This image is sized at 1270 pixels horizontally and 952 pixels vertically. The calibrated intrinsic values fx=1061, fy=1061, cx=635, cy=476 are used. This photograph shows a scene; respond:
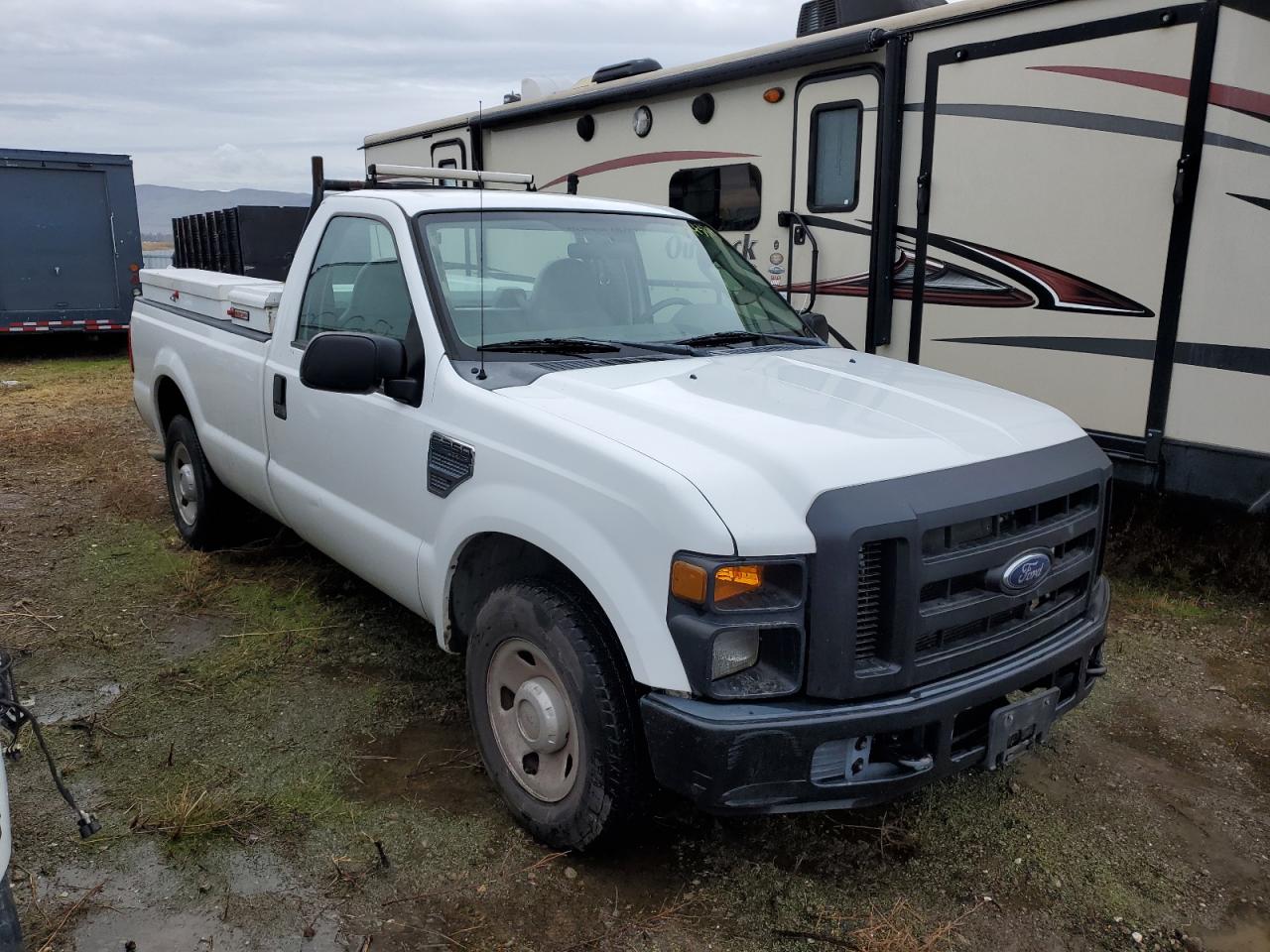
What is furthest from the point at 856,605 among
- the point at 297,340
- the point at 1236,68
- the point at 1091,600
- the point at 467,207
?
the point at 1236,68

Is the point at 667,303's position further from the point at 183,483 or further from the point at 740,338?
the point at 183,483

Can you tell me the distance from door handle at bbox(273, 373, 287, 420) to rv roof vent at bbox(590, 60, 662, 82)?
426 cm

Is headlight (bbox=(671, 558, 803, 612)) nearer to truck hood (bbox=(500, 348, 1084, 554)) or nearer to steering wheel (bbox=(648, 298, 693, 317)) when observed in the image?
truck hood (bbox=(500, 348, 1084, 554))

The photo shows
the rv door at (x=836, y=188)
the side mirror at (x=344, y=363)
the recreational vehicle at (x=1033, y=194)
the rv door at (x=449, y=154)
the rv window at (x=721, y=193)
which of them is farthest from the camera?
the rv door at (x=449, y=154)

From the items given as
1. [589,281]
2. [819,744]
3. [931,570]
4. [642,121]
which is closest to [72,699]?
[589,281]

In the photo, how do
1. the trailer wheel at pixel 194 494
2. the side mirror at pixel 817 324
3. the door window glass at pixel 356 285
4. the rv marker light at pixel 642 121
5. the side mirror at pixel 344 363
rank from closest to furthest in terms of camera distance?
1. the side mirror at pixel 344 363
2. the door window glass at pixel 356 285
3. the side mirror at pixel 817 324
4. the trailer wheel at pixel 194 494
5. the rv marker light at pixel 642 121

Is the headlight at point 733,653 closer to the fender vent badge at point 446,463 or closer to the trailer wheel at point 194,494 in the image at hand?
the fender vent badge at point 446,463

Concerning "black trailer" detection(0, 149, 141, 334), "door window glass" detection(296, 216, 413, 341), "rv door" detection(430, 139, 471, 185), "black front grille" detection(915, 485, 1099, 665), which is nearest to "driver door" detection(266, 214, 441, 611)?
"door window glass" detection(296, 216, 413, 341)

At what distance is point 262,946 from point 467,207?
254 cm

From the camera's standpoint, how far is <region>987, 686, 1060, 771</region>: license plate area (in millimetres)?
2824

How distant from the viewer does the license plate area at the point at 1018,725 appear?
2.82 meters

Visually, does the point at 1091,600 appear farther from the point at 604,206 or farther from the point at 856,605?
the point at 604,206

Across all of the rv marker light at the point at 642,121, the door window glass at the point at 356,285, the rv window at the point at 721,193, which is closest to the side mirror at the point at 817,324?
the door window glass at the point at 356,285

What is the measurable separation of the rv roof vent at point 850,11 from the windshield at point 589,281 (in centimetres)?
287
